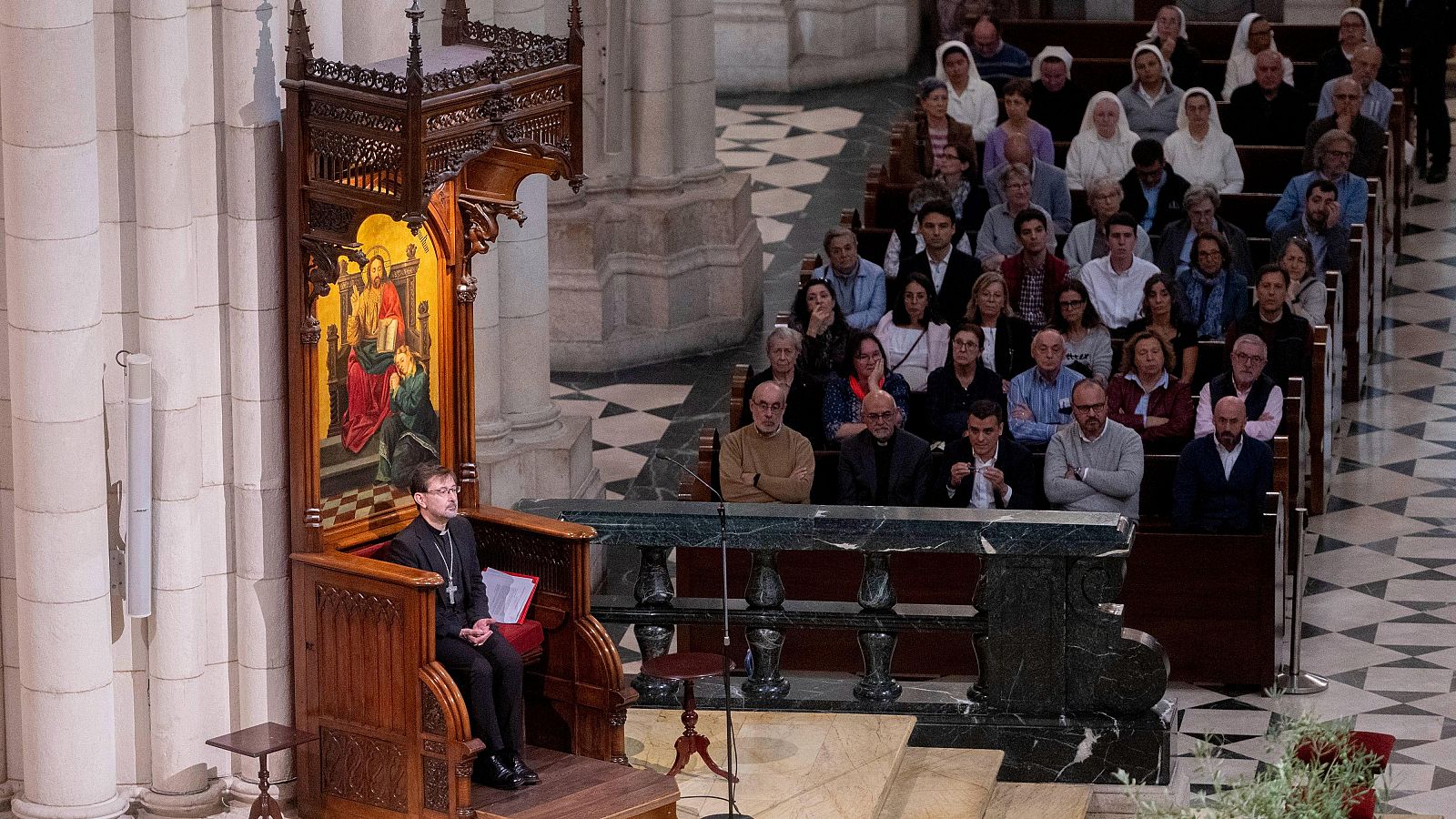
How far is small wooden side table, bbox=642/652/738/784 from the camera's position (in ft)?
23.4

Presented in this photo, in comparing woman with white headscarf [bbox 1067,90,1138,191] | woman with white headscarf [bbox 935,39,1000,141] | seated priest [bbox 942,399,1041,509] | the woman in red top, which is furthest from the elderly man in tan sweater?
woman with white headscarf [bbox 935,39,1000,141]

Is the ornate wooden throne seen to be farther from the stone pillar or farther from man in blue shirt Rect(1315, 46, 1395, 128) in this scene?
man in blue shirt Rect(1315, 46, 1395, 128)

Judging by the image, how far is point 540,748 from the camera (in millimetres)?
7227

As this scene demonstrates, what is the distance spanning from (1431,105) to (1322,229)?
4.50 meters

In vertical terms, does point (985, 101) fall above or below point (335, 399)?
above

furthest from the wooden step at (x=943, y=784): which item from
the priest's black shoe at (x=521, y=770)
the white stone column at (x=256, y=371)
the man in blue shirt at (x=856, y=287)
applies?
the man in blue shirt at (x=856, y=287)

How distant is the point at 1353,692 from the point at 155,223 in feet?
16.3

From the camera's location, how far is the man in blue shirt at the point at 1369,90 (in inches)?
533

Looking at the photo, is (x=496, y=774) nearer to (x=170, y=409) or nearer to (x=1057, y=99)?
(x=170, y=409)

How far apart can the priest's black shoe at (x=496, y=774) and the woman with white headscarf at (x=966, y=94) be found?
7.69 metres

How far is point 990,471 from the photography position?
9.16 metres

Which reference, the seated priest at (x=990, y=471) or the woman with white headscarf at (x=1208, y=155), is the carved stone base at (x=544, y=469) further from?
the woman with white headscarf at (x=1208, y=155)

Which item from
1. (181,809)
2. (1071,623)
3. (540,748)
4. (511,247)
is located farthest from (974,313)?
(181,809)

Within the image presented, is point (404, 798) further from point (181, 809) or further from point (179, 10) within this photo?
point (179, 10)
